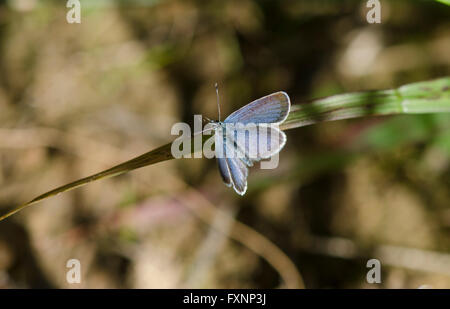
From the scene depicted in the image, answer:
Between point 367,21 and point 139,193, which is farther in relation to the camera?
point 367,21

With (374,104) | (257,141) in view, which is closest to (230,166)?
(257,141)

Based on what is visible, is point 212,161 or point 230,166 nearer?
point 230,166

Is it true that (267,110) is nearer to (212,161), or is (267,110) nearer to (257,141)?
(257,141)

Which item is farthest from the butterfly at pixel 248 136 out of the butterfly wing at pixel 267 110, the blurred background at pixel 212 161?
the blurred background at pixel 212 161

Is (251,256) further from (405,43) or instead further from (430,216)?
(405,43)

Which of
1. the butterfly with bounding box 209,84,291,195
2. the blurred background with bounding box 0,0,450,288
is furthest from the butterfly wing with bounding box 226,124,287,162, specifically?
the blurred background with bounding box 0,0,450,288

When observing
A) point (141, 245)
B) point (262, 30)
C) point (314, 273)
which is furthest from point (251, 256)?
point (262, 30)
